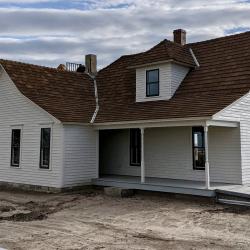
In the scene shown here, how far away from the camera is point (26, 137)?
58.4 feet

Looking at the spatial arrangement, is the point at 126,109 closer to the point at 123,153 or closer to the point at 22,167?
the point at 123,153

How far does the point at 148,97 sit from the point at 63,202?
253 inches

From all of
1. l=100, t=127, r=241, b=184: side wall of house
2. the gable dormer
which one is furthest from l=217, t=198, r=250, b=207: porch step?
the gable dormer

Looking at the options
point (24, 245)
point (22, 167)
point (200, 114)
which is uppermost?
point (200, 114)

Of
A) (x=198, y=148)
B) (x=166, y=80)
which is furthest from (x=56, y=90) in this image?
(x=198, y=148)

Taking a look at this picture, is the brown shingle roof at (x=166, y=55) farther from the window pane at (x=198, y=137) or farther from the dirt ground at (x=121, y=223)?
the dirt ground at (x=121, y=223)

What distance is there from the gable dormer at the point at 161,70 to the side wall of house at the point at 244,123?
132 inches

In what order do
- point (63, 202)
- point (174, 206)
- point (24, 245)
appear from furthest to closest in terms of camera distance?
1. point (63, 202)
2. point (174, 206)
3. point (24, 245)

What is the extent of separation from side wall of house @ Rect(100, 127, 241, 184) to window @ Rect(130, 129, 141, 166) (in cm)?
22

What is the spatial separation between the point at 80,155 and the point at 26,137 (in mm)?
2854

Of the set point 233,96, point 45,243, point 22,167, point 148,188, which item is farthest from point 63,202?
point 233,96

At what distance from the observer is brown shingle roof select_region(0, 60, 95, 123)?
17.2m

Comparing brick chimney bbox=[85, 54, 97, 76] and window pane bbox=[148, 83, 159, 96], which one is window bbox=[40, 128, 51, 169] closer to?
window pane bbox=[148, 83, 159, 96]

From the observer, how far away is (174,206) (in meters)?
12.9
